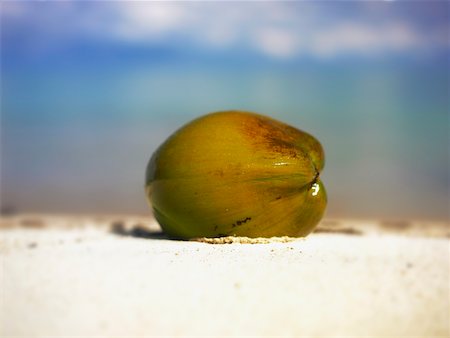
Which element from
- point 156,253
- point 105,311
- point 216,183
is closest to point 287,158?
point 216,183

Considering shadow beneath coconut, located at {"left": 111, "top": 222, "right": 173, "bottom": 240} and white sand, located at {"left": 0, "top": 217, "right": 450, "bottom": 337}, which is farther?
shadow beneath coconut, located at {"left": 111, "top": 222, "right": 173, "bottom": 240}

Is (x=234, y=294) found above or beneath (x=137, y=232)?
above

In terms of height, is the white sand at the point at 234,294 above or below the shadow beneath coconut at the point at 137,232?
above

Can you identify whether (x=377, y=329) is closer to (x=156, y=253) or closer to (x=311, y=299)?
(x=311, y=299)

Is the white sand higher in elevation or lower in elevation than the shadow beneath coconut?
higher
